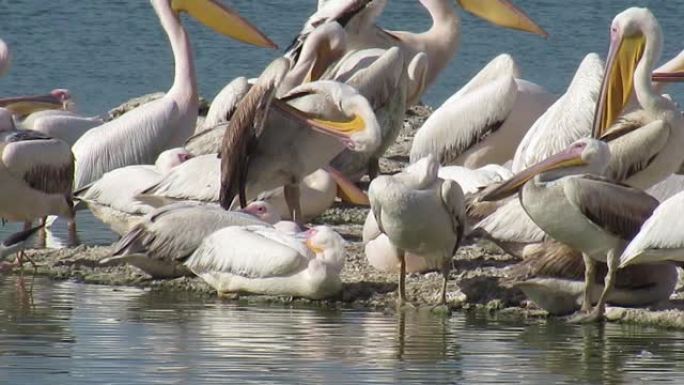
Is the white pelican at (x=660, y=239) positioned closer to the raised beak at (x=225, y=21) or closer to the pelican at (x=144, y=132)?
the pelican at (x=144, y=132)

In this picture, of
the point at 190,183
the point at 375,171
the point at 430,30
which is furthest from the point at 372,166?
the point at 430,30

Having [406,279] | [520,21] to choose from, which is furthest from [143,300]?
[520,21]

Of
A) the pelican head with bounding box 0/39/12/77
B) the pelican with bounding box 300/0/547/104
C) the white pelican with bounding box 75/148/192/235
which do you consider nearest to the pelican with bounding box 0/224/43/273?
the white pelican with bounding box 75/148/192/235

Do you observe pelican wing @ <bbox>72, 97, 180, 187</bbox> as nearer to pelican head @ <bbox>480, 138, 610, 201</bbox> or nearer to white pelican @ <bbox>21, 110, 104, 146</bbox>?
white pelican @ <bbox>21, 110, 104, 146</bbox>

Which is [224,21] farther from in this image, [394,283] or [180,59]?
[394,283]

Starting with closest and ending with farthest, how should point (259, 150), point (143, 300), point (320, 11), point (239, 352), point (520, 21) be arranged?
1. point (239, 352)
2. point (143, 300)
3. point (259, 150)
4. point (320, 11)
5. point (520, 21)

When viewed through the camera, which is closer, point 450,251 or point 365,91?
point 450,251

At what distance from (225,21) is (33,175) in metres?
2.61

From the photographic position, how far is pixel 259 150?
9.52m

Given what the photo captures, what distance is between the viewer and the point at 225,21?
38.7 ft

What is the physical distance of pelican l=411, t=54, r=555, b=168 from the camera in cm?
1039

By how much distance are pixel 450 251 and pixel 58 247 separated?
2.49 metres

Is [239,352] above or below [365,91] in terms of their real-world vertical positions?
below

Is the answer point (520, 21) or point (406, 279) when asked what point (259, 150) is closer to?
point (406, 279)
